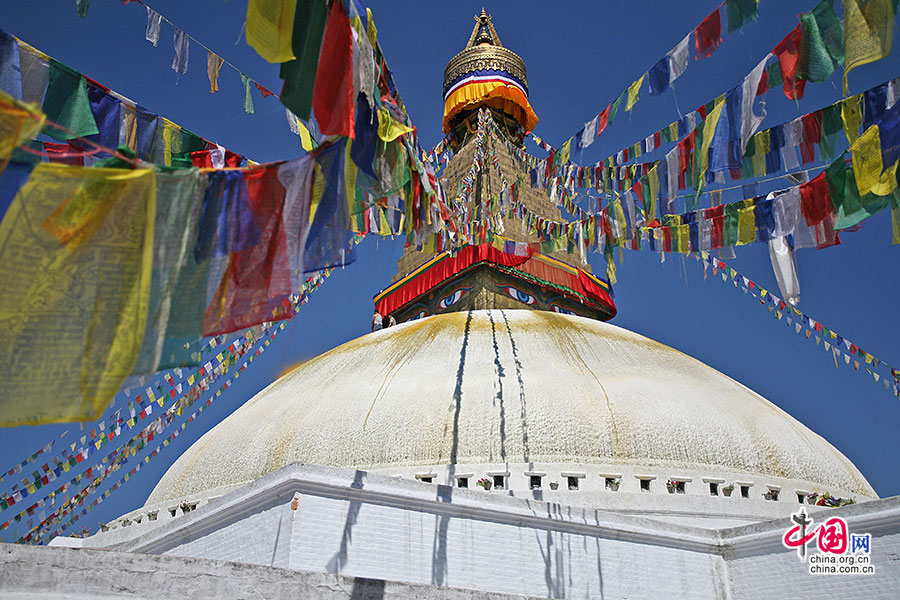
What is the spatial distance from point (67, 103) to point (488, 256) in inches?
396

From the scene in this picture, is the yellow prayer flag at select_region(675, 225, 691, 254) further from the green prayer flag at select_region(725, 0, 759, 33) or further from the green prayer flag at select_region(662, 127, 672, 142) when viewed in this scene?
the green prayer flag at select_region(725, 0, 759, 33)

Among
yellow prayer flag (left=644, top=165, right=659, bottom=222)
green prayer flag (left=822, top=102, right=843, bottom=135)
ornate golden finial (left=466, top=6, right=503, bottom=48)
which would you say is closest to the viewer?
green prayer flag (left=822, top=102, right=843, bottom=135)

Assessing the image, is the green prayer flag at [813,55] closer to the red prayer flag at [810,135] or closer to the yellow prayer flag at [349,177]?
the red prayer flag at [810,135]

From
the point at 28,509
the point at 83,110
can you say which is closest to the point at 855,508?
the point at 83,110

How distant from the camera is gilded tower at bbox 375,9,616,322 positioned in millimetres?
14898

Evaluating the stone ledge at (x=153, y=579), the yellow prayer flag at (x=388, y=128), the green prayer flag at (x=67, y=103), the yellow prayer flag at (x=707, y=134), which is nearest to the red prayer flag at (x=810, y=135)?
the yellow prayer flag at (x=707, y=134)

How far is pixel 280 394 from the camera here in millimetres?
11648

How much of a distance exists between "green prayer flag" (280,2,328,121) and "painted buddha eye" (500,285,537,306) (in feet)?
36.8

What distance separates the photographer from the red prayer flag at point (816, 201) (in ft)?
19.7

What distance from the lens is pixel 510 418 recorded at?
30.9ft

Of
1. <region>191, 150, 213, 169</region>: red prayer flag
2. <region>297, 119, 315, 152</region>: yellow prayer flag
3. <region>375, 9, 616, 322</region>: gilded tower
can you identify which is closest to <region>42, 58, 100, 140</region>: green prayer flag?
<region>191, 150, 213, 169</region>: red prayer flag

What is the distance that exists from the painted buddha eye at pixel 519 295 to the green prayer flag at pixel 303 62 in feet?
36.8

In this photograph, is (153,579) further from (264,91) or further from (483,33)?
(483,33)

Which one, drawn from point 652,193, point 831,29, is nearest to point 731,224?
point 652,193
